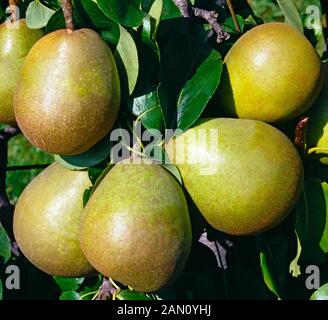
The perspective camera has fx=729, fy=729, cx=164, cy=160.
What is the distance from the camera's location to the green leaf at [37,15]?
41.1 inches

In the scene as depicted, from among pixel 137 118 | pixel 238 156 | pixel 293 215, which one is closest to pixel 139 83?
pixel 137 118

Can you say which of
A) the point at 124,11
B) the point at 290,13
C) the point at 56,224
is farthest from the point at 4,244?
the point at 290,13

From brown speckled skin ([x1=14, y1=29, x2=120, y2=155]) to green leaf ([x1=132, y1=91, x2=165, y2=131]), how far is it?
0.05 meters

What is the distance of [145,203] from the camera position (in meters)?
0.92

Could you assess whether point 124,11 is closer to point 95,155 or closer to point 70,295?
point 95,155

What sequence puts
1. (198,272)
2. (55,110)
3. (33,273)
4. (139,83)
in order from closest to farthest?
(55,110) < (139,83) < (198,272) < (33,273)

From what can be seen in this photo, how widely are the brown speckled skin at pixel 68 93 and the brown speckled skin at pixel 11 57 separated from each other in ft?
0.30

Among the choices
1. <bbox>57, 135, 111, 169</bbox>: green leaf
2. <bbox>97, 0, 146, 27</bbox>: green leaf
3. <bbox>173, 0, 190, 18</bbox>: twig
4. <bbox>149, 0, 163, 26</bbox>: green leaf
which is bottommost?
<bbox>57, 135, 111, 169</bbox>: green leaf

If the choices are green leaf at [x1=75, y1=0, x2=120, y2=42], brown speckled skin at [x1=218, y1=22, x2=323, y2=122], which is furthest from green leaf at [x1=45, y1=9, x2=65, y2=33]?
brown speckled skin at [x1=218, y1=22, x2=323, y2=122]

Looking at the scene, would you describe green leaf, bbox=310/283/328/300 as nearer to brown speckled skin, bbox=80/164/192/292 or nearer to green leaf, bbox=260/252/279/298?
green leaf, bbox=260/252/279/298

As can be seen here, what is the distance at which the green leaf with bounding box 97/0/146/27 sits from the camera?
0.95 m

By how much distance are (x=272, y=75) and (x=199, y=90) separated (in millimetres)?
101

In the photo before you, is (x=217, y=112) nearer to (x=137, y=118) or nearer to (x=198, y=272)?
(x=137, y=118)

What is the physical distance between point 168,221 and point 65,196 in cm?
18
